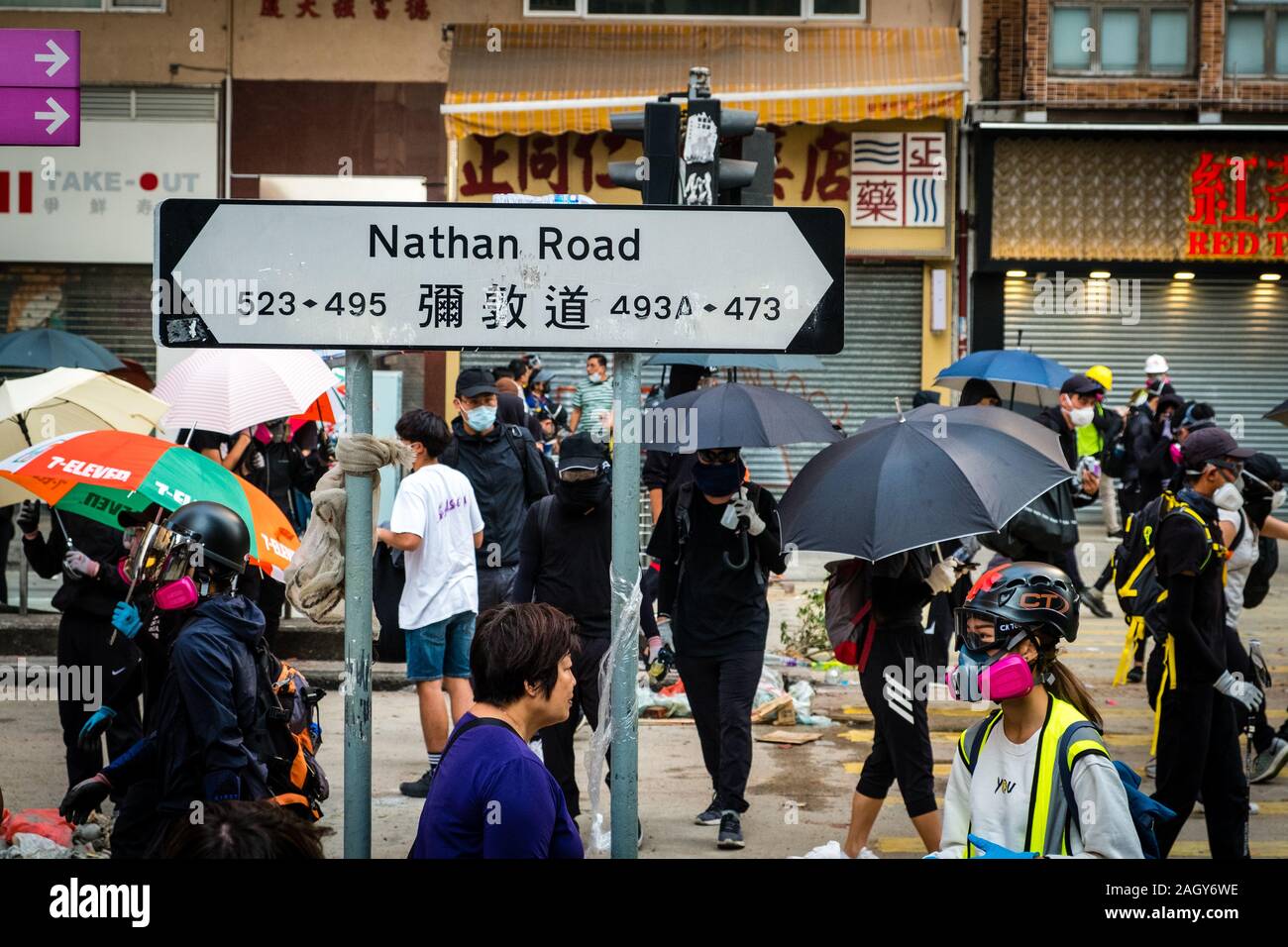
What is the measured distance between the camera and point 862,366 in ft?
62.7

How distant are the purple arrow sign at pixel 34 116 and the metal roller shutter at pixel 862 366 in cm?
1226

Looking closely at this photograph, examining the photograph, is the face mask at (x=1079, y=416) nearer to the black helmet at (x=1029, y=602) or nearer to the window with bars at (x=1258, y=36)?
the black helmet at (x=1029, y=602)

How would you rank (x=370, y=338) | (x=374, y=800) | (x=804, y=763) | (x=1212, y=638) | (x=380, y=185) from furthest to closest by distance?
(x=380, y=185), (x=804, y=763), (x=374, y=800), (x=1212, y=638), (x=370, y=338)

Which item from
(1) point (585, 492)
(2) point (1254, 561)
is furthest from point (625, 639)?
(2) point (1254, 561)

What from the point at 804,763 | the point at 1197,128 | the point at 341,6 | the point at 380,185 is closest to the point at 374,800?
the point at 804,763

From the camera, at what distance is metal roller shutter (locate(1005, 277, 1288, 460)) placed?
19203 millimetres

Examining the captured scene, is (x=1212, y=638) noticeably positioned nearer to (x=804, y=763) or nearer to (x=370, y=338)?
(x=804, y=763)

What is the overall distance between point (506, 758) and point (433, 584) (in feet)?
14.1

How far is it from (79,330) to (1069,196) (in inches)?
477

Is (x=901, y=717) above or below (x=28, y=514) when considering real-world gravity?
Answer: below

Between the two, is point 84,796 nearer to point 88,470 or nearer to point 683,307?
point 88,470

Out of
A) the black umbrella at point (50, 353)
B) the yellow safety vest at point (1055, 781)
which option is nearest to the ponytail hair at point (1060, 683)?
the yellow safety vest at point (1055, 781)

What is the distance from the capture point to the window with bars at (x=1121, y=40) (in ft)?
61.1

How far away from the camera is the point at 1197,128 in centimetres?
1830
